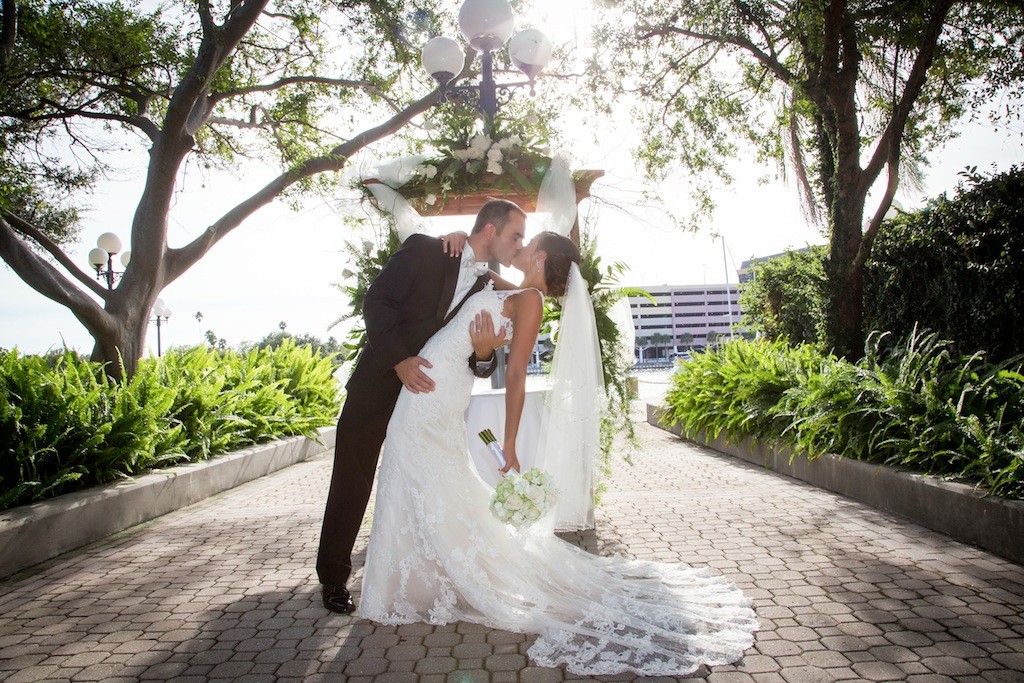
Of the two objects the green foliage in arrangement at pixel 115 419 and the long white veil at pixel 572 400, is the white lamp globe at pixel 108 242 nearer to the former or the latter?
the green foliage in arrangement at pixel 115 419

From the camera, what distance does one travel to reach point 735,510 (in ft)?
20.2

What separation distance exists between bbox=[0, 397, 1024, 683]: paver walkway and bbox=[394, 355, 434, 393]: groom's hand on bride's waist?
1.22 metres

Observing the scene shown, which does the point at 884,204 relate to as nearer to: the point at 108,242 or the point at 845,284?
the point at 845,284

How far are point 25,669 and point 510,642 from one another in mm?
2172

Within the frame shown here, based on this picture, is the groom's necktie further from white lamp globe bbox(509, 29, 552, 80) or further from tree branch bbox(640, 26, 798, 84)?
tree branch bbox(640, 26, 798, 84)

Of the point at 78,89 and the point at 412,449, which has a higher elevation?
the point at 78,89

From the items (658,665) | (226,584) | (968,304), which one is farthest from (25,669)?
(968,304)

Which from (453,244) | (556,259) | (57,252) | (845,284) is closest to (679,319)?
(845,284)

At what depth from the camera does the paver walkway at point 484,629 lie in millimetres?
3070

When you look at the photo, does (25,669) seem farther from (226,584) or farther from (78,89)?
(78,89)

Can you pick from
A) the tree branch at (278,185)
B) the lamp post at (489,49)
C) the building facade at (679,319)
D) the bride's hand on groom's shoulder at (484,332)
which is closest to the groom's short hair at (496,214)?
the bride's hand on groom's shoulder at (484,332)

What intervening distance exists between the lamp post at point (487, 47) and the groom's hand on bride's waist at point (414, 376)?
13.0 ft

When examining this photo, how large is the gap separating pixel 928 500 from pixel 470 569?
3.51 m

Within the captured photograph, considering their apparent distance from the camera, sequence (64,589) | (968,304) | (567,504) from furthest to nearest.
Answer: (968,304), (567,504), (64,589)
